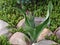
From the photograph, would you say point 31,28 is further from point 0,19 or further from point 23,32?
point 0,19

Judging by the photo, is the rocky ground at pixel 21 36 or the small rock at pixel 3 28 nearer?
the rocky ground at pixel 21 36

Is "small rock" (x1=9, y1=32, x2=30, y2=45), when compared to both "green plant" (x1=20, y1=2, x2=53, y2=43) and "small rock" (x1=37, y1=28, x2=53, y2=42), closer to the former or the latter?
"green plant" (x1=20, y1=2, x2=53, y2=43)

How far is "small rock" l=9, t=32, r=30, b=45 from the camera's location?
12.1 ft

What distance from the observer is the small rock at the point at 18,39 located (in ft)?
12.1

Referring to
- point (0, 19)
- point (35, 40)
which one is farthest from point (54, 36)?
point (0, 19)

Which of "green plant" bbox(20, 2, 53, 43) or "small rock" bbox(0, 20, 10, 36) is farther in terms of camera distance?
"small rock" bbox(0, 20, 10, 36)

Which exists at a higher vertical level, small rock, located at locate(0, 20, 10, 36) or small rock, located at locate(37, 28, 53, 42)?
small rock, located at locate(0, 20, 10, 36)

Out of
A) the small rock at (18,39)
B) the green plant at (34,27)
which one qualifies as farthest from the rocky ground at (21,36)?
the green plant at (34,27)

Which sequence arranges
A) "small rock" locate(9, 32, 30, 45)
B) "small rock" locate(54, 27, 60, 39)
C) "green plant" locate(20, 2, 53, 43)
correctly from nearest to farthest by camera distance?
"green plant" locate(20, 2, 53, 43), "small rock" locate(9, 32, 30, 45), "small rock" locate(54, 27, 60, 39)

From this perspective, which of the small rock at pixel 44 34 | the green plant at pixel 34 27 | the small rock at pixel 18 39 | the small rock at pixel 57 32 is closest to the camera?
the green plant at pixel 34 27

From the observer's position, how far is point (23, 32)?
398cm

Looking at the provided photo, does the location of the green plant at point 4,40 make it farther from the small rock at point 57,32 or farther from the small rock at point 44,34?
→ the small rock at point 57,32

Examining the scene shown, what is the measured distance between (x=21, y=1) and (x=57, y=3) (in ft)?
2.52

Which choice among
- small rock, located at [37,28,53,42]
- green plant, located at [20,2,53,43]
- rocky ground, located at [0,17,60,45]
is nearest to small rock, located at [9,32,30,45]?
rocky ground, located at [0,17,60,45]
